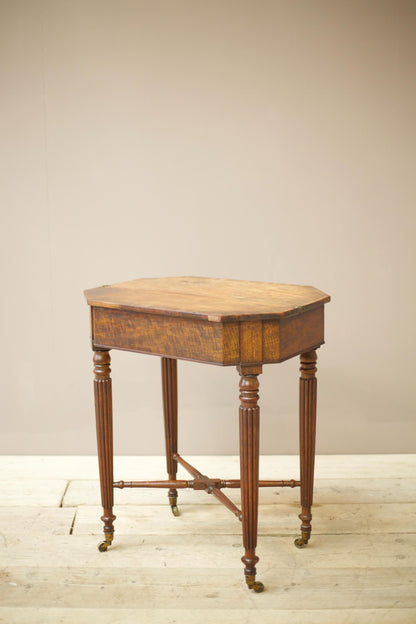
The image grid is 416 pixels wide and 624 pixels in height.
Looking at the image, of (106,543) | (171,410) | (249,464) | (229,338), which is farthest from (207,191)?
(106,543)

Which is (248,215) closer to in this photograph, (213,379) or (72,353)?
(213,379)

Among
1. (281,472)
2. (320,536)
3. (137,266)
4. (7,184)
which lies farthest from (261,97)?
(320,536)

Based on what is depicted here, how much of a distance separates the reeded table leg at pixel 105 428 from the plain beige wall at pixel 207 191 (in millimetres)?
975

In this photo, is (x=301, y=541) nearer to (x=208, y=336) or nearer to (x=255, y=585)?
(x=255, y=585)

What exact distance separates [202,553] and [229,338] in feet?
3.02

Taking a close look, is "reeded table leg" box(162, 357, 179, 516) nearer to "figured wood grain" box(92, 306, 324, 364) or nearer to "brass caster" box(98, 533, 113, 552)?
"brass caster" box(98, 533, 113, 552)

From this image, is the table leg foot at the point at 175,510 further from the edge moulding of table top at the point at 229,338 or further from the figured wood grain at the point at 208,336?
the figured wood grain at the point at 208,336

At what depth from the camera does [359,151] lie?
3350 mm

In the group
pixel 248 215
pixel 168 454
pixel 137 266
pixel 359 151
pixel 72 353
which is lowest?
pixel 168 454

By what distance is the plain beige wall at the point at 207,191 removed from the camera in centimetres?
330

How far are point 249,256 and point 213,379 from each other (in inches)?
25.5

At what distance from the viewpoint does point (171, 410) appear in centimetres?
296

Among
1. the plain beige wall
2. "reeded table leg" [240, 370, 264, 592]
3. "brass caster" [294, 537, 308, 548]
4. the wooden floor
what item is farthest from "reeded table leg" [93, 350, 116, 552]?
the plain beige wall

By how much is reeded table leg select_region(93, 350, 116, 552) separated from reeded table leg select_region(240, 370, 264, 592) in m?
0.56
